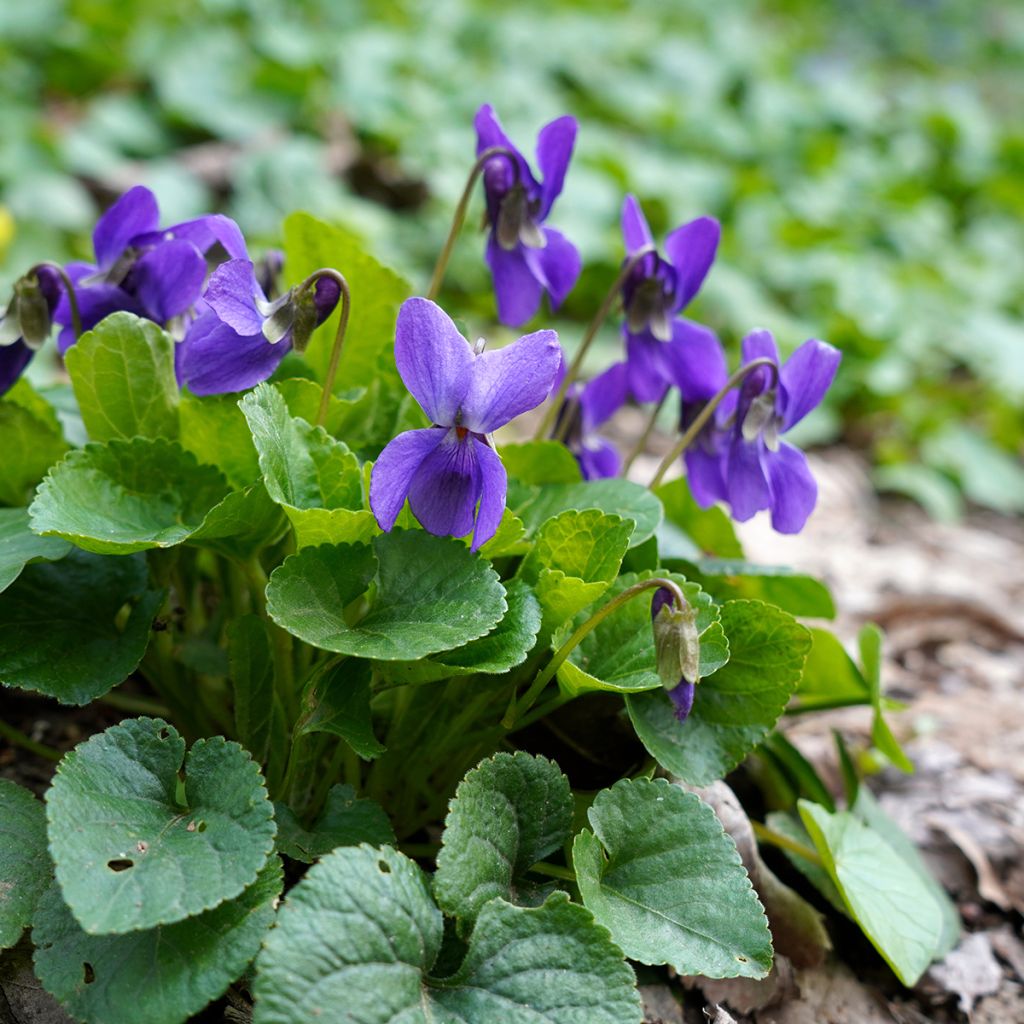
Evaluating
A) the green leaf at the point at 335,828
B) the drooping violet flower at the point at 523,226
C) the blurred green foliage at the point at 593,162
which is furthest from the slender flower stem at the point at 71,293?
the blurred green foliage at the point at 593,162

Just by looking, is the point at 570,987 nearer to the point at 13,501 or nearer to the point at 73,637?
Answer: the point at 73,637

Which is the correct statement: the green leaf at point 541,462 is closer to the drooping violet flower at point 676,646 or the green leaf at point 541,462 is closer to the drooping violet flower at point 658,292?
the drooping violet flower at point 658,292

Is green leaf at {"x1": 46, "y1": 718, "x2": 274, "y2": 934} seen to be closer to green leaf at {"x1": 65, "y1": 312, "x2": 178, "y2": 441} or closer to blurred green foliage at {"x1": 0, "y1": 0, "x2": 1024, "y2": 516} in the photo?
green leaf at {"x1": 65, "y1": 312, "x2": 178, "y2": 441}

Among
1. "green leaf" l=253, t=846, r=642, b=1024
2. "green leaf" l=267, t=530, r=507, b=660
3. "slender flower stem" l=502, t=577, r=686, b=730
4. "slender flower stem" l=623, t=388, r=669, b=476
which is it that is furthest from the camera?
"slender flower stem" l=623, t=388, r=669, b=476

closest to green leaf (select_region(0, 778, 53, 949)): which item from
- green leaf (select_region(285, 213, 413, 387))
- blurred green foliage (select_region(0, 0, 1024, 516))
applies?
green leaf (select_region(285, 213, 413, 387))

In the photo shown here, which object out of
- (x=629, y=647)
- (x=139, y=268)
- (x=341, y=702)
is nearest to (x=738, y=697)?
(x=629, y=647)

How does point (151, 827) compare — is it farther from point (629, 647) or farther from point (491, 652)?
point (629, 647)

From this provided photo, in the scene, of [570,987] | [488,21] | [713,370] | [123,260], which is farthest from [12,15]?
[570,987]
